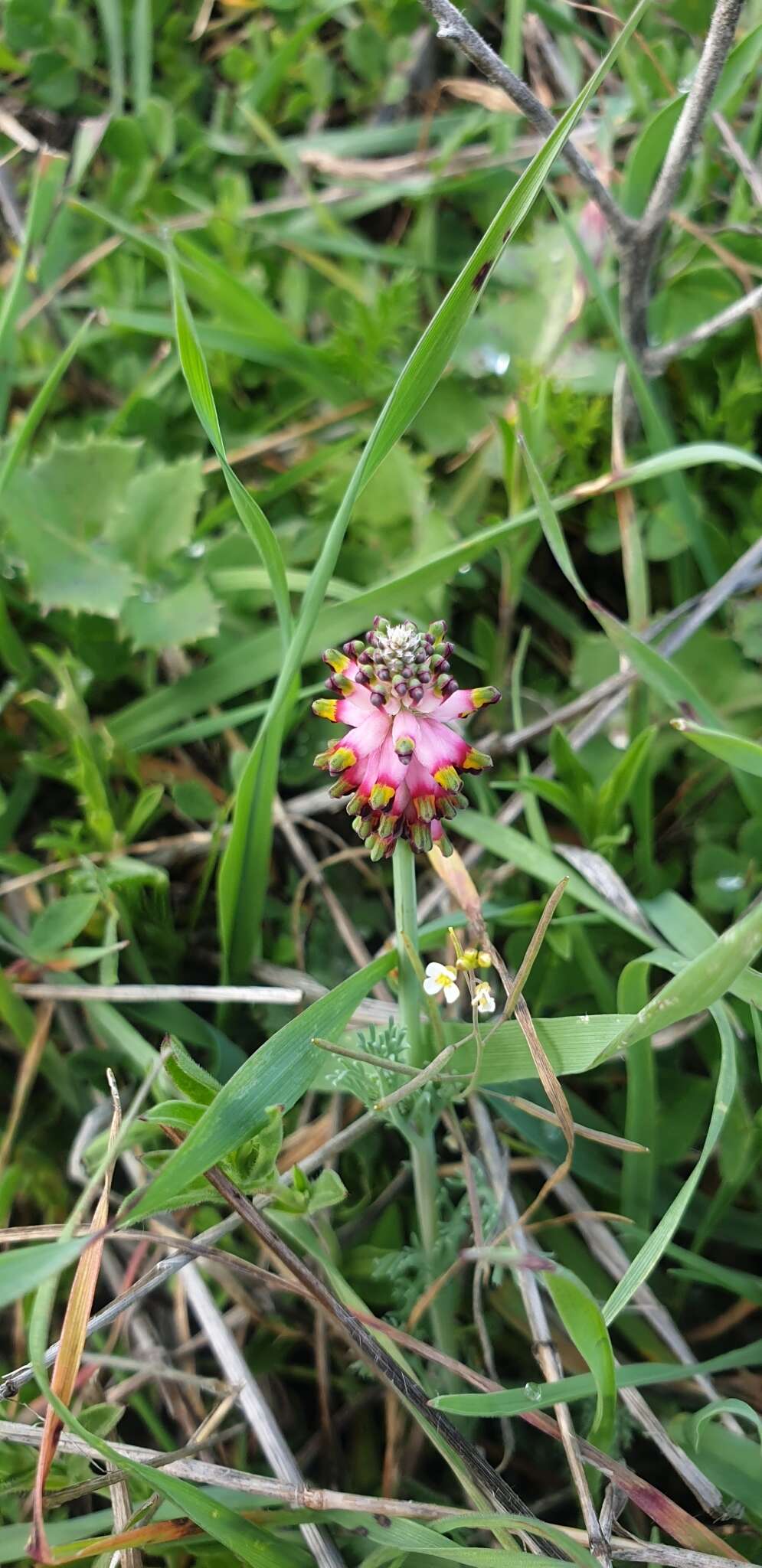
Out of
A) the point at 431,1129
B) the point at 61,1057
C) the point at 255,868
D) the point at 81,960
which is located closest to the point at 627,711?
the point at 255,868

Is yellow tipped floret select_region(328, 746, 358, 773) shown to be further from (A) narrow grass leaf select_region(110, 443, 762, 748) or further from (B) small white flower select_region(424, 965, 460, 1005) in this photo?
(A) narrow grass leaf select_region(110, 443, 762, 748)

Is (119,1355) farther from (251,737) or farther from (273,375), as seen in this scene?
(273,375)

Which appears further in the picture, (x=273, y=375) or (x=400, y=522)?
(x=273, y=375)

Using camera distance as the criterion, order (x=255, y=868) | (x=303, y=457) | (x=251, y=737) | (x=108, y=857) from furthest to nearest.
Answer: (x=303, y=457), (x=251, y=737), (x=108, y=857), (x=255, y=868)

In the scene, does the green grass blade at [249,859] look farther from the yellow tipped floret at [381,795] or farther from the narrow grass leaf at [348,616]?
the yellow tipped floret at [381,795]

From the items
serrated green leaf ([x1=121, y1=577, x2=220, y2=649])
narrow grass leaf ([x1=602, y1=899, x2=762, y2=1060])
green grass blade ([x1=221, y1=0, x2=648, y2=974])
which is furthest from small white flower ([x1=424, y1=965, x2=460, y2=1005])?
serrated green leaf ([x1=121, y1=577, x2=220, y2=649])

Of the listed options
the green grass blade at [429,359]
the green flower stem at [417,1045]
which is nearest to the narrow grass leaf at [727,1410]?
the green flower stem at [417,1045]
